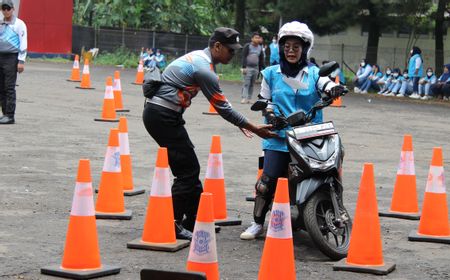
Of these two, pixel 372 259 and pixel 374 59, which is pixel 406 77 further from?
pixel 372 259

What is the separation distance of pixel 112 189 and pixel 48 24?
40979 mm

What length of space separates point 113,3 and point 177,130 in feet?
157

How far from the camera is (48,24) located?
48.6m

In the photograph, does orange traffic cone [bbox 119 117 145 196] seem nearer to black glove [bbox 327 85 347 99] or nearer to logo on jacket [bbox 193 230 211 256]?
black glove [bbox 327 85 347 99]

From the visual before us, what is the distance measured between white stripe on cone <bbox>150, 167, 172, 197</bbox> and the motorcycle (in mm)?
931

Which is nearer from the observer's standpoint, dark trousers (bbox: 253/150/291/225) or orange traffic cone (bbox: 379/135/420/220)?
dark trousers (bbox: 253/150/291/225)

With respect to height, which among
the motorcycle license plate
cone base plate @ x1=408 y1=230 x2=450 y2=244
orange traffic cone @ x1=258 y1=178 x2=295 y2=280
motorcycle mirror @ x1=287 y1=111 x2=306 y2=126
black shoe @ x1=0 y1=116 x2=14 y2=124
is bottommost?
black shoe @ x1=0 y1=116 x2=14 y2=124

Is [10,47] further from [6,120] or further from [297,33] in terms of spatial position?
[297,33]

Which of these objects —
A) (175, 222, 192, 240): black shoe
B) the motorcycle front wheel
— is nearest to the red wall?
(175, 222, 192, 240): black shoe

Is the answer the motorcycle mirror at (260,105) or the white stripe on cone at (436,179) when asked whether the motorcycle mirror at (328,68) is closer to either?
the motorcycle mirror at (260,105)

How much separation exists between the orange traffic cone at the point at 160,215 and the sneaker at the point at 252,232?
71 cm

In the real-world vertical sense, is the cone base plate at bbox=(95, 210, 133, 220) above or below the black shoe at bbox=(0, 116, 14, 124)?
above

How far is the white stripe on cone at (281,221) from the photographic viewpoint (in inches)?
256

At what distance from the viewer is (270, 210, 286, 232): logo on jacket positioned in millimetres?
6512
